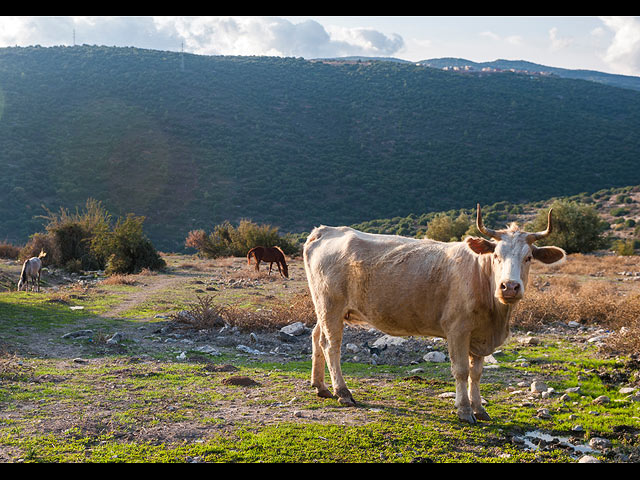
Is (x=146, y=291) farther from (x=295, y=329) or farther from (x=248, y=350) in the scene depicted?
(x=248, y=350)

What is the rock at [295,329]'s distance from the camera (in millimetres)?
11360

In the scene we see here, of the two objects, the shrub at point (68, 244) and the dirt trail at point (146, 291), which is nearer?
the dirt trail at point (146, 291)

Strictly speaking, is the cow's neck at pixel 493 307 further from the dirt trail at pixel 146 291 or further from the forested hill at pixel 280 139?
the forested hill at pixel 280 139

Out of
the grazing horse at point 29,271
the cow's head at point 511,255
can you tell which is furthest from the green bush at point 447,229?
the cow's head at point 511,255

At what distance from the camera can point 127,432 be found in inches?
230

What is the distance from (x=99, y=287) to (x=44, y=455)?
576 inches

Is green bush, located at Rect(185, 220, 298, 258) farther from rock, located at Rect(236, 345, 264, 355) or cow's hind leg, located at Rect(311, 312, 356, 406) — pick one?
cow's hind leg, located at Rect(311, 312, 356, 406)

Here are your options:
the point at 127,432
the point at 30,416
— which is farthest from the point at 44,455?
the point at 30,416

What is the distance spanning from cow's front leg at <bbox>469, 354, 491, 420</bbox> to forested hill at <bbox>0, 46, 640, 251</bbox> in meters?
Result: 40.0

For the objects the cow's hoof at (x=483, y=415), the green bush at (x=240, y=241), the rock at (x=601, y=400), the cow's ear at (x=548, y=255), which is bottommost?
the green bush at (x=240, y=241)

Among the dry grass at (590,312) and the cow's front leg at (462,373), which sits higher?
the cow's front leg at (462,373)

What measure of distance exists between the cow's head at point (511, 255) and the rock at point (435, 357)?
11.6ft

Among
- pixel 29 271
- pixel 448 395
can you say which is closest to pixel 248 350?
pixel 448 395

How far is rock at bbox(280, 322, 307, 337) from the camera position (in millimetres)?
11360
